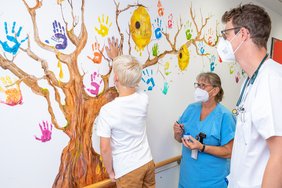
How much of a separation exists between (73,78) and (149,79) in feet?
2.23

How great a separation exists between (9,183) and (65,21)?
0.92m

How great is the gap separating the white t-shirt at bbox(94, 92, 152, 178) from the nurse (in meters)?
0.49

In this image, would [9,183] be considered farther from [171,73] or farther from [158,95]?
[171,73]

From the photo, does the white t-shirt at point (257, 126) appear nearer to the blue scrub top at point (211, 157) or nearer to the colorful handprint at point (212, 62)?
the blue scrub top at point (211, 157)

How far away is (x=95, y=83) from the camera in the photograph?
5.40 feet

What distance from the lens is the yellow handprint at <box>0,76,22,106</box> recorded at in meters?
1.25

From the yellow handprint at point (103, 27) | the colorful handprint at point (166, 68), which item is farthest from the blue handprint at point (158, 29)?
the yellow handprint at point (103, 27)

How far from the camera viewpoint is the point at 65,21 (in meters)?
1.46

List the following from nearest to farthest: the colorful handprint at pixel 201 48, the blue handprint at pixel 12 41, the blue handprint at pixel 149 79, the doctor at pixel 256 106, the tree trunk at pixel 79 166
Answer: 1. the doctor at pixel 256 106
2. the blue handprint at pixel 12 41
3. the tree trunk at pixel 79 166
4. the blue handprint at pixel 149 79
5. the colorful handprint at pixel 201 48

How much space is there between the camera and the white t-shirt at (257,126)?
1004mm

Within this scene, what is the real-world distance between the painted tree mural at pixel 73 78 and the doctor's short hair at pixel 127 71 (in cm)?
20

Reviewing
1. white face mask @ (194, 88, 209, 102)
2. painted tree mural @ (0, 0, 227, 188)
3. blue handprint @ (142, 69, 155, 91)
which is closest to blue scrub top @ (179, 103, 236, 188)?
white face mask @ (194, 88, 209, 102)

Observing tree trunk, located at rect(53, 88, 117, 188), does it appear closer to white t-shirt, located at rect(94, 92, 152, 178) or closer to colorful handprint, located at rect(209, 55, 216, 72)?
white t-shirt, located at rect(94, 92, 152, 178)

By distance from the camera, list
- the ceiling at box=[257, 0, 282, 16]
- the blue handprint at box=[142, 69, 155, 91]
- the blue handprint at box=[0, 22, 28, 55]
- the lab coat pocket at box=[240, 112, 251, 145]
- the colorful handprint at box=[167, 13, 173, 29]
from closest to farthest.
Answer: the lab coat pocket at box=[240, 112, 251, 145] → the blue handprint at box=[0, 22, 28, 55] → the blue handprint at box=[142, 69, 155, 91] → the colorful handprint at box=[167, 13, 173, 29] → the ceiling at box=[257, 0, 282, 16]
